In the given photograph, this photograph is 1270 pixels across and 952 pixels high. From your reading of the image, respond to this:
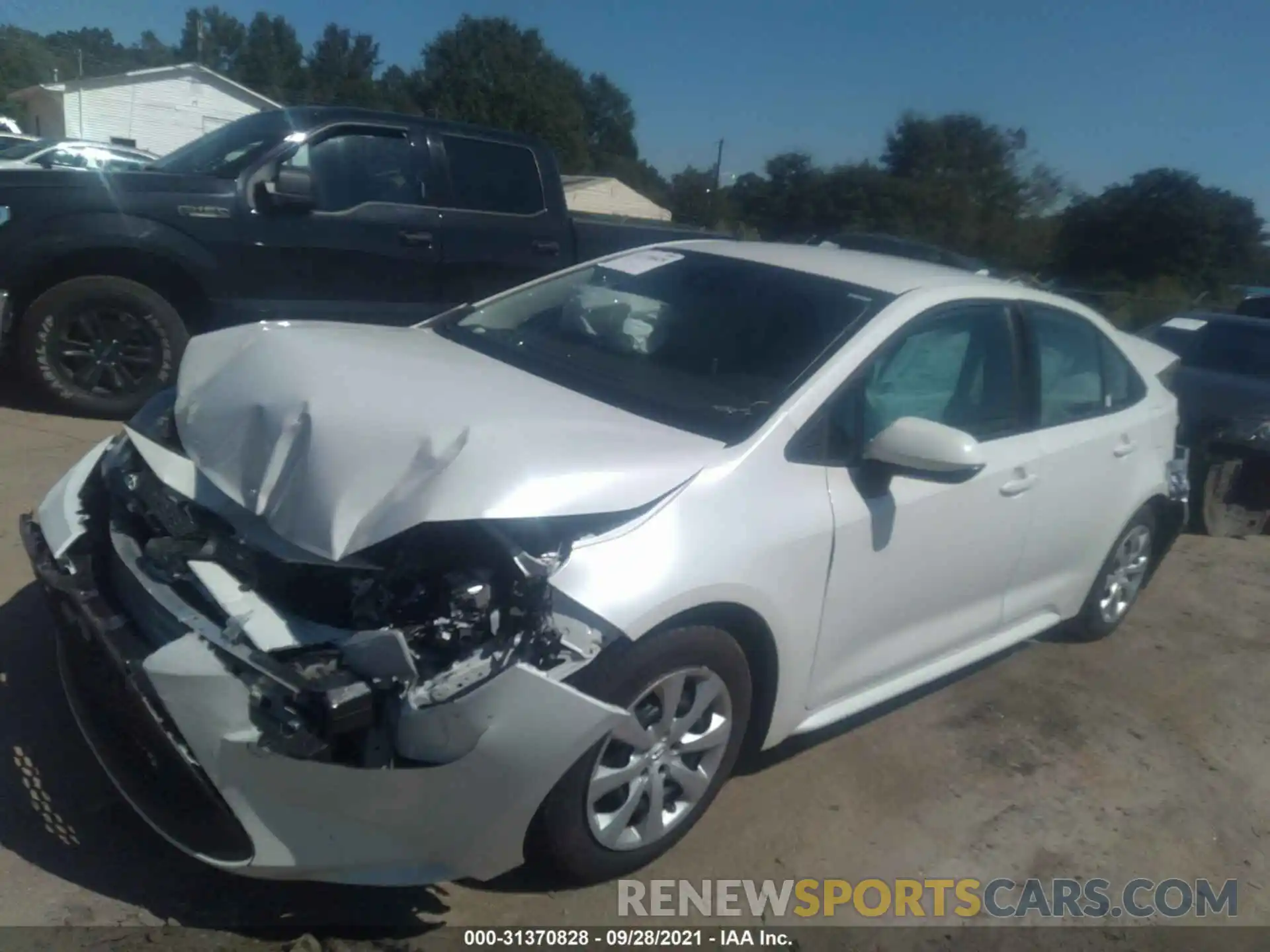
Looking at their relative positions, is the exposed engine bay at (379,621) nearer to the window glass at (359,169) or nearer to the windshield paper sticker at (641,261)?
the windshield paper sticker at (641,261)

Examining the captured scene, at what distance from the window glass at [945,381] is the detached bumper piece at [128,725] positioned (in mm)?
1981

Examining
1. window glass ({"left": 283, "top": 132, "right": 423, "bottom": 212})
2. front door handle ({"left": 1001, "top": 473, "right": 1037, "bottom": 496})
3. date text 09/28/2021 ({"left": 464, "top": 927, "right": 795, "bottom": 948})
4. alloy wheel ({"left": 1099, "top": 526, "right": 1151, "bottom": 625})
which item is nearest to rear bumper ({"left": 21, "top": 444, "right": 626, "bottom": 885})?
date text 09/28/2021 ({"left": 464, "top": 927, "right": 795, "bottom": 948})

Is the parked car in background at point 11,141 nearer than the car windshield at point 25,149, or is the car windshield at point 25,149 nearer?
the car windshield at point 25,149

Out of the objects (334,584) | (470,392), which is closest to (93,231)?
(470,392)

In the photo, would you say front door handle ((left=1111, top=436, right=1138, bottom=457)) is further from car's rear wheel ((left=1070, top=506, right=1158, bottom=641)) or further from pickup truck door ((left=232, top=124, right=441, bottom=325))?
pickup truck door ((left=232, top=124, right=441, bottom=325))

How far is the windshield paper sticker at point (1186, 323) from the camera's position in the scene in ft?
29.0

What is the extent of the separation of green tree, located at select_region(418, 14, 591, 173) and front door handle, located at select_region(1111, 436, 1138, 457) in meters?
59.5

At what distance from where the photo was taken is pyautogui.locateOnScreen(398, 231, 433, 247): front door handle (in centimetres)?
676

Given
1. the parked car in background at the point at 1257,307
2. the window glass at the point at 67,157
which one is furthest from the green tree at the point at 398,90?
the parked car in background at the point at 1257,307

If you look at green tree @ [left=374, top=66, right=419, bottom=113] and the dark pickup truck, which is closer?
the dark pickup truck

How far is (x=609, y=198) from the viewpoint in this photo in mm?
45219

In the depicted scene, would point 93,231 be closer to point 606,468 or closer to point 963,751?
point 606,468

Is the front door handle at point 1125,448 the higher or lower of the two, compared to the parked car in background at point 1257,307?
lower

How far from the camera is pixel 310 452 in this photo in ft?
9.41
